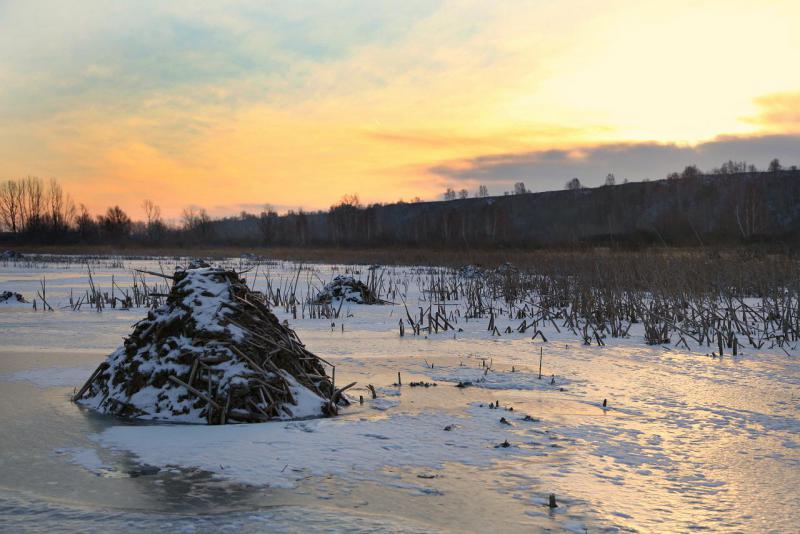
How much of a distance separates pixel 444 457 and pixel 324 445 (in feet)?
2.45

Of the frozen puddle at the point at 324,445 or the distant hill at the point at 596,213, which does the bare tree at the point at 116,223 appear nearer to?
the distant hill at the point at 596,213

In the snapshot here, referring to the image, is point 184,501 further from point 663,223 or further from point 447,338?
point 663,223

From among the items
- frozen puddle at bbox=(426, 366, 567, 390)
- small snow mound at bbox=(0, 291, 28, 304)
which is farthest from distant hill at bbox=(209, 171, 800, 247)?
frozen puddle at bbox=(426, 366, 567, 390)

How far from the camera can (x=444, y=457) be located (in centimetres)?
377

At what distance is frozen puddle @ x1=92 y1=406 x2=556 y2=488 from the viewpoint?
3.54m

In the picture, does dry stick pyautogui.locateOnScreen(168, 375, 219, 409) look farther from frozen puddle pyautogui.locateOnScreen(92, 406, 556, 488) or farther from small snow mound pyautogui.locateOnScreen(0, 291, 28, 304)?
small snow mound pyautogui.locateOnScreen(0, 291, 28, 304)

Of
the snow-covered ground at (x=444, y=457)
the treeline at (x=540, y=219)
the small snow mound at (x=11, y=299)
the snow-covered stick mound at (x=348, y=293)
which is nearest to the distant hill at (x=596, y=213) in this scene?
the treeline at (x=540, y=219)

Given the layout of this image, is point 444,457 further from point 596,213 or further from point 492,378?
point 596,213

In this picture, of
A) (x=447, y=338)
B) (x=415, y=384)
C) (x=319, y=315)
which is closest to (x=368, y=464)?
(x=415, y=384)

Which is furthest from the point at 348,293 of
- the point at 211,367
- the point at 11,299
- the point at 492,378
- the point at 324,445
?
the point at 324,445

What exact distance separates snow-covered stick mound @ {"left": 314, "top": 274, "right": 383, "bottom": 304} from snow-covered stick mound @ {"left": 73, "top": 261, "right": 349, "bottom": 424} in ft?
27.0

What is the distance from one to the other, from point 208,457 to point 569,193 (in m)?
115

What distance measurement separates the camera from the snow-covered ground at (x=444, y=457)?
9.54ft

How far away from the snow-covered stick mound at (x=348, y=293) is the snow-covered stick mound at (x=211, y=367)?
324 inches
